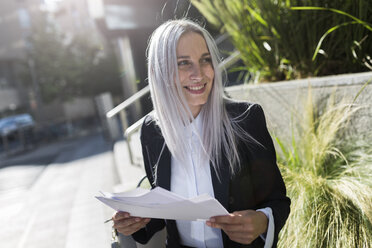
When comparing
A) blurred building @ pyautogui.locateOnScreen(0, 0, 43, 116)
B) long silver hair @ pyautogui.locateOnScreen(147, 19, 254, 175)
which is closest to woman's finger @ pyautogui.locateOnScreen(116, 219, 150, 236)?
long silver hair @ pyautogui.locateOnScreen(147, 19, 254, 175)

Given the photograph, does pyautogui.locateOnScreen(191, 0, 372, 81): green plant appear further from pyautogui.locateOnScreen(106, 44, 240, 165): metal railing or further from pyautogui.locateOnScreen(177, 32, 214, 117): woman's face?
pyautogui.locateOnScreen(177, 32, 214, 117): woman's face

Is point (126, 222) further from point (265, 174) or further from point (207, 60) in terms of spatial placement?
point (207, 60)

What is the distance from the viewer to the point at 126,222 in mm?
1491

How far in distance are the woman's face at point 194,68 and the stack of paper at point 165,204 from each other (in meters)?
0.56

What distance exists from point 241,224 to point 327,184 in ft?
3.38

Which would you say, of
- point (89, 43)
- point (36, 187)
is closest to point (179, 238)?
point (36, 187)

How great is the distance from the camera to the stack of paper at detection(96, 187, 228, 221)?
1106 millimetres

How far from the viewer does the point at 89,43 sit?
28.1 metres

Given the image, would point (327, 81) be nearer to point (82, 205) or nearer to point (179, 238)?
point (179, 238)

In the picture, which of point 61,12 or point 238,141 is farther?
point 61,12

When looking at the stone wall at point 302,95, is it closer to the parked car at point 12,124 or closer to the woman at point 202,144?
the woman at point 202,144

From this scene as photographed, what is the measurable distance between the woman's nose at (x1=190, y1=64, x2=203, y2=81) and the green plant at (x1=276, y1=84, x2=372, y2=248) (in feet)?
3.26

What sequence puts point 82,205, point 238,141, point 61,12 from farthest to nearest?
point 61,12, point 82,205, point 238,141

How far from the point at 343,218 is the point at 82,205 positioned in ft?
13.3
